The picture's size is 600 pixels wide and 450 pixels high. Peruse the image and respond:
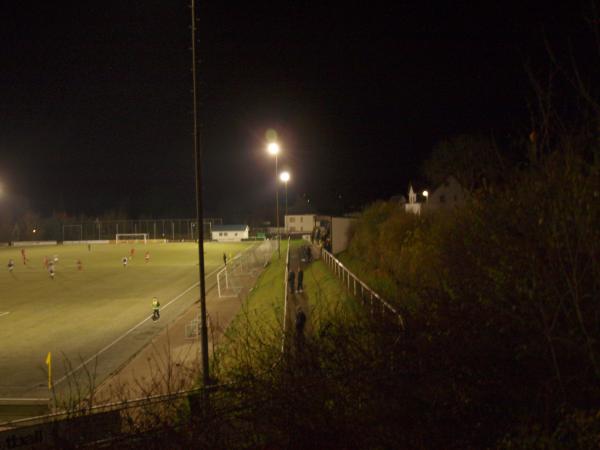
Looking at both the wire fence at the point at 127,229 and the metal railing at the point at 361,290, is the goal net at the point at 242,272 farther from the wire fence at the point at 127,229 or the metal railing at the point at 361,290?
the wire fence at the point at 127,229

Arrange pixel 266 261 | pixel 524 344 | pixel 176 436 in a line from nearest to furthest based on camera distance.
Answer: pixel 176 436 < pixel 524 344 < pixel 266 261

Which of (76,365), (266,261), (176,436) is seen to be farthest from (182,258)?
(176,436)

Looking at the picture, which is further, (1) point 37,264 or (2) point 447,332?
(1) point 37,264

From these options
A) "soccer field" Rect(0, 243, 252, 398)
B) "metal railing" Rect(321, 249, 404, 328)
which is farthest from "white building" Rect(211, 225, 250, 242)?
"metal railing" Rect(321, 249, 404, 328)

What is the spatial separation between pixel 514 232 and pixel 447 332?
5.09 feet

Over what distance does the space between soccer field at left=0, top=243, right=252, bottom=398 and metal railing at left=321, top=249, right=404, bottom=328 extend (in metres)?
5.03

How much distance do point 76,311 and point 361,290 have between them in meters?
19.1

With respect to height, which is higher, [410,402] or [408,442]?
[410,402]

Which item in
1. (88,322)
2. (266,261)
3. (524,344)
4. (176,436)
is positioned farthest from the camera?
(266,261)

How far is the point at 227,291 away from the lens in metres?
29.7

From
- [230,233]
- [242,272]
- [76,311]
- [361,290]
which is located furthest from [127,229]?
[361,290]

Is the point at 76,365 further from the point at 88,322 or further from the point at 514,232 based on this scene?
the point at 514,232

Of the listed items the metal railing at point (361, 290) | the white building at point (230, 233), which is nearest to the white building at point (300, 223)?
the white building at point (230, 233)

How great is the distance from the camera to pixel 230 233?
88188 mm
